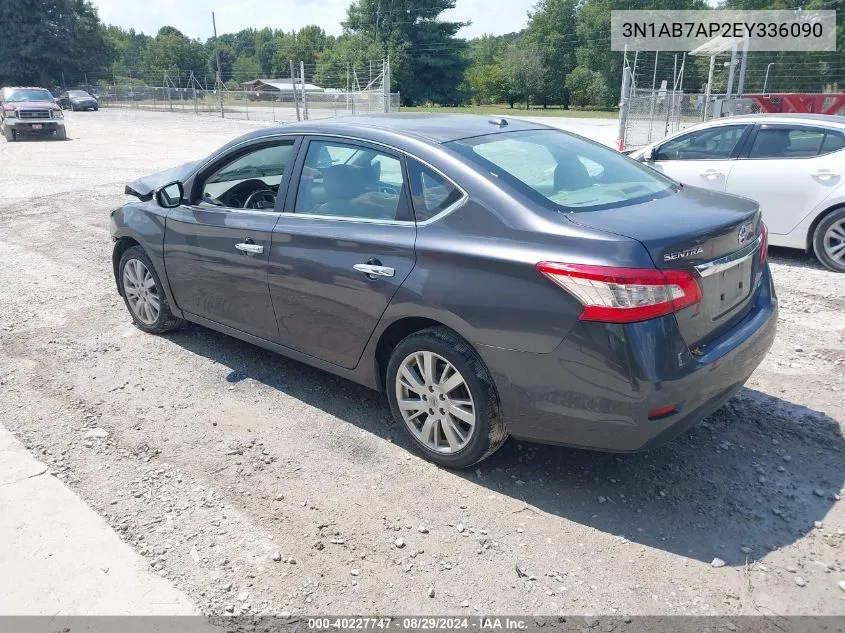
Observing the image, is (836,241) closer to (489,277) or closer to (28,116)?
(489,277)

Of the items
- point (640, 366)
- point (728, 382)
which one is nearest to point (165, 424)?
point (640, 366)

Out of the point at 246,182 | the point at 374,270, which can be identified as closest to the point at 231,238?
the point at 246,182

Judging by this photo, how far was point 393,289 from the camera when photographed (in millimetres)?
3488

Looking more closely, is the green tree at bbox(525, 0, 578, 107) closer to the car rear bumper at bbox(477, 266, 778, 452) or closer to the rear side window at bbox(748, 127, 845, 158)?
the rear side window at bbox(748, 127, 845, 158)

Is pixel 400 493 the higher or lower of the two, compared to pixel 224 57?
lower

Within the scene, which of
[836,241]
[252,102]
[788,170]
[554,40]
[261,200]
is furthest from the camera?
[554,40]

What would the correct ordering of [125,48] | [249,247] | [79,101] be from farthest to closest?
[125,48] → [79,101] → [249,247]

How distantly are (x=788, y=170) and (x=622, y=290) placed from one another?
5.62m

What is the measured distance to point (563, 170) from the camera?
145 inches

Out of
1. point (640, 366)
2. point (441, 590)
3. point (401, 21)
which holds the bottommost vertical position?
point (441, 590)

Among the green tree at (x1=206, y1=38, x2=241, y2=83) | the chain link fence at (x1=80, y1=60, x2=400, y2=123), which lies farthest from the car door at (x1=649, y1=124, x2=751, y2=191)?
the green tree at (x1=206, y1=38, x2=241, y2=83)

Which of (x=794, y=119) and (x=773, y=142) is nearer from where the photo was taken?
(x=794, y=119)

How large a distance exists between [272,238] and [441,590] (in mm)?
2307

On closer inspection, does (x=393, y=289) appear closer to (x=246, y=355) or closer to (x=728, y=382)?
(x=728, y=382)
